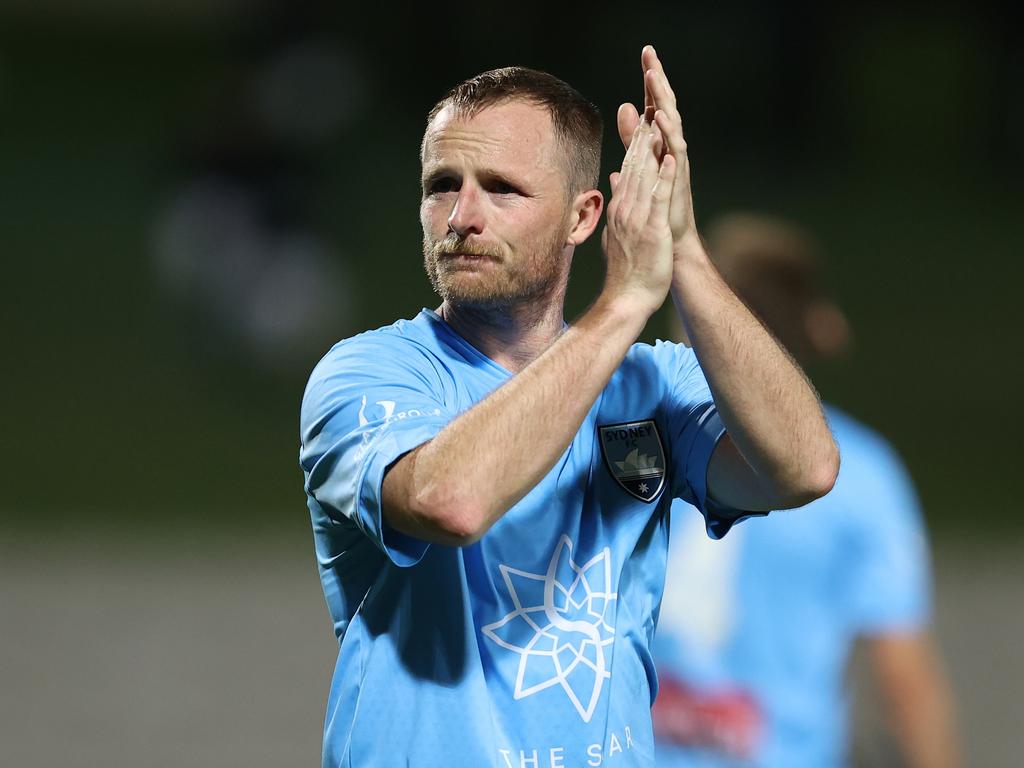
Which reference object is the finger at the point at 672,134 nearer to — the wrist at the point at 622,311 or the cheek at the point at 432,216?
the wrist at the point at 622,311

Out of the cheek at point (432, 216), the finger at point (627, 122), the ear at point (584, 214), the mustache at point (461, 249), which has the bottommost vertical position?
the mustache at point (461, 249)

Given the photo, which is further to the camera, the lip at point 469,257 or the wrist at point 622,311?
the lip at point 469,257

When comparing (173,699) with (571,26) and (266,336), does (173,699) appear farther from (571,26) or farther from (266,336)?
(571,26)

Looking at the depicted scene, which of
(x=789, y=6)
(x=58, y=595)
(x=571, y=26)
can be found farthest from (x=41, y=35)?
(x=58, y=595)

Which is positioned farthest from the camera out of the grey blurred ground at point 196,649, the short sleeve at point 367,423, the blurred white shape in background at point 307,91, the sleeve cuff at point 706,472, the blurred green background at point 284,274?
the blurred white shape in background at point 307,91

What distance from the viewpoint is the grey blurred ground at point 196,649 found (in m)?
6.79

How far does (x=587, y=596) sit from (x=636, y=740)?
265mm

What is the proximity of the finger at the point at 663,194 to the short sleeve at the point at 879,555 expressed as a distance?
73.2 inches

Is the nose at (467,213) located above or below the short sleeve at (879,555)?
above

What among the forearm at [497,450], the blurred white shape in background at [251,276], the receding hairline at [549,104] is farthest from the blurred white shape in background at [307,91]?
the forearm at [497,450]

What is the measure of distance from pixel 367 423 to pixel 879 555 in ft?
7.16

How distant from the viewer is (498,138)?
8.23 ft

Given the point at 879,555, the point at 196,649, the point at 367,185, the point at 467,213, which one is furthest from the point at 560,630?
the point at 367,185

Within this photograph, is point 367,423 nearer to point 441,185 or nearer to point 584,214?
point 441,185
